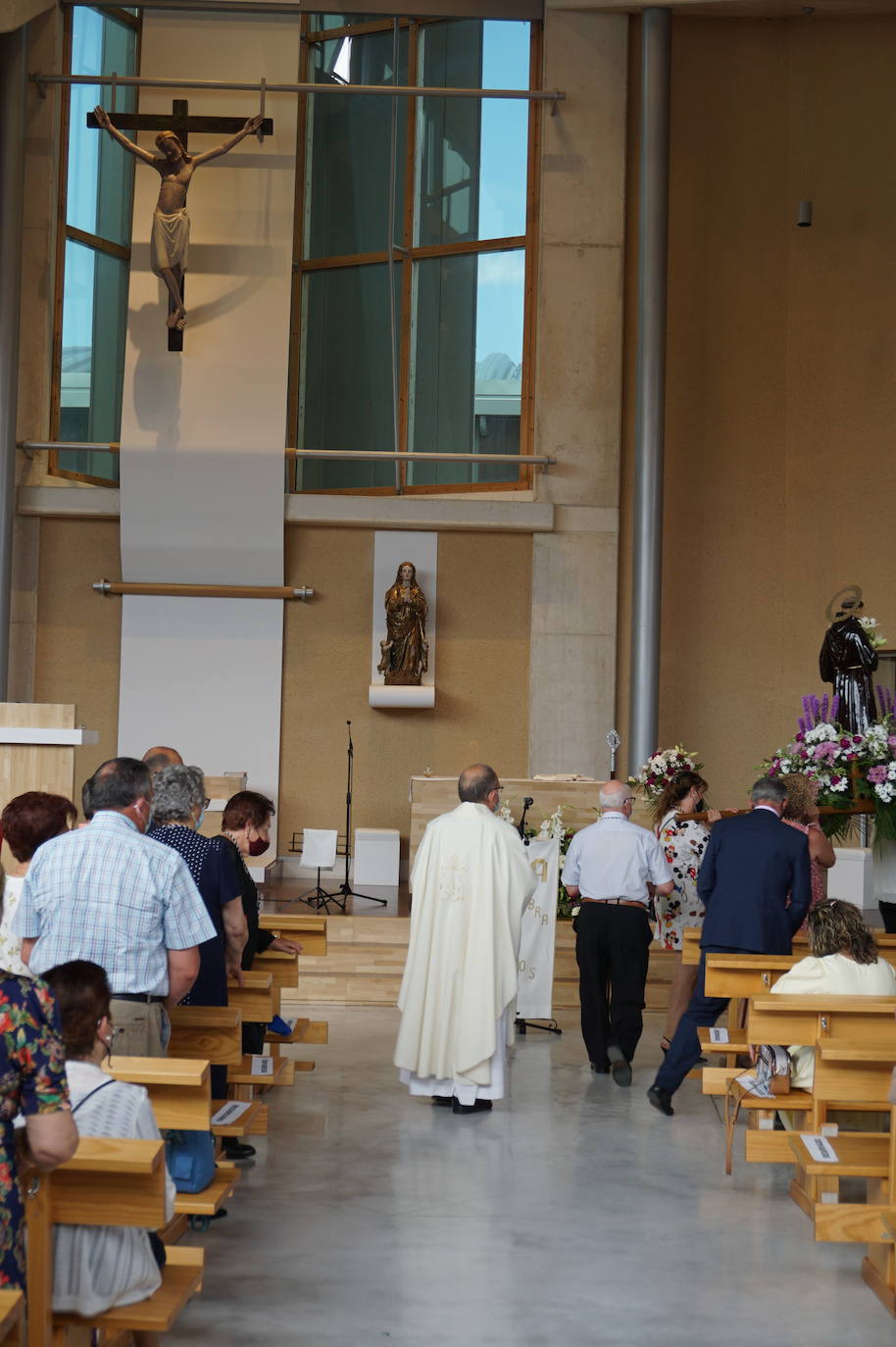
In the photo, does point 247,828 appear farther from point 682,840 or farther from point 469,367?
point 469,367

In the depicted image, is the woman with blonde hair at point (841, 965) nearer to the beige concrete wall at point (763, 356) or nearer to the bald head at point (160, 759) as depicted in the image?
the bald head at point (160, 759)

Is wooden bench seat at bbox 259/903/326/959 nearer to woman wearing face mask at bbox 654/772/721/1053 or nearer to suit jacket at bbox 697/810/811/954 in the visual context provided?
suit jacket at bbox 697/810/811/954

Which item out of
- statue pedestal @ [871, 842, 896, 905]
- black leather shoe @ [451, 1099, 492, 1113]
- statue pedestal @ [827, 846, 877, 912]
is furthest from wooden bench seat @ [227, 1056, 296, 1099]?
statue pedestal @ [827, 846, 877, 912]

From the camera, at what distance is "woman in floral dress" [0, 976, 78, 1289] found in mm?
2467

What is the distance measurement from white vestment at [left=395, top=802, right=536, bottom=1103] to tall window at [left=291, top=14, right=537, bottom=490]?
22.4 ft

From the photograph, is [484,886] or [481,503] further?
[481,503]

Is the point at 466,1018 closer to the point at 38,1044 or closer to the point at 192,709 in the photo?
the point at 38,1044

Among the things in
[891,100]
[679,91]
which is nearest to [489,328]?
[679,91]

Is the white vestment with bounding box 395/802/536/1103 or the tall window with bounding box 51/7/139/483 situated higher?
the tall window with bounding box 51/7/139/483

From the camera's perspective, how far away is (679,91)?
12711mm

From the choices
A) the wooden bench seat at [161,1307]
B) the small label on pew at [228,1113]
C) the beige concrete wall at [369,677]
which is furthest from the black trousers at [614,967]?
the beige concrete wall at [369,677]

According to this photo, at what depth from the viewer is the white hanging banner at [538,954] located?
7926 mm

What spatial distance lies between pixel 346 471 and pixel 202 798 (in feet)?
28.2

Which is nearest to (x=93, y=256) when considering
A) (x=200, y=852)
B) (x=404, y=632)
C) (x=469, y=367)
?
(x=469, y=367)
